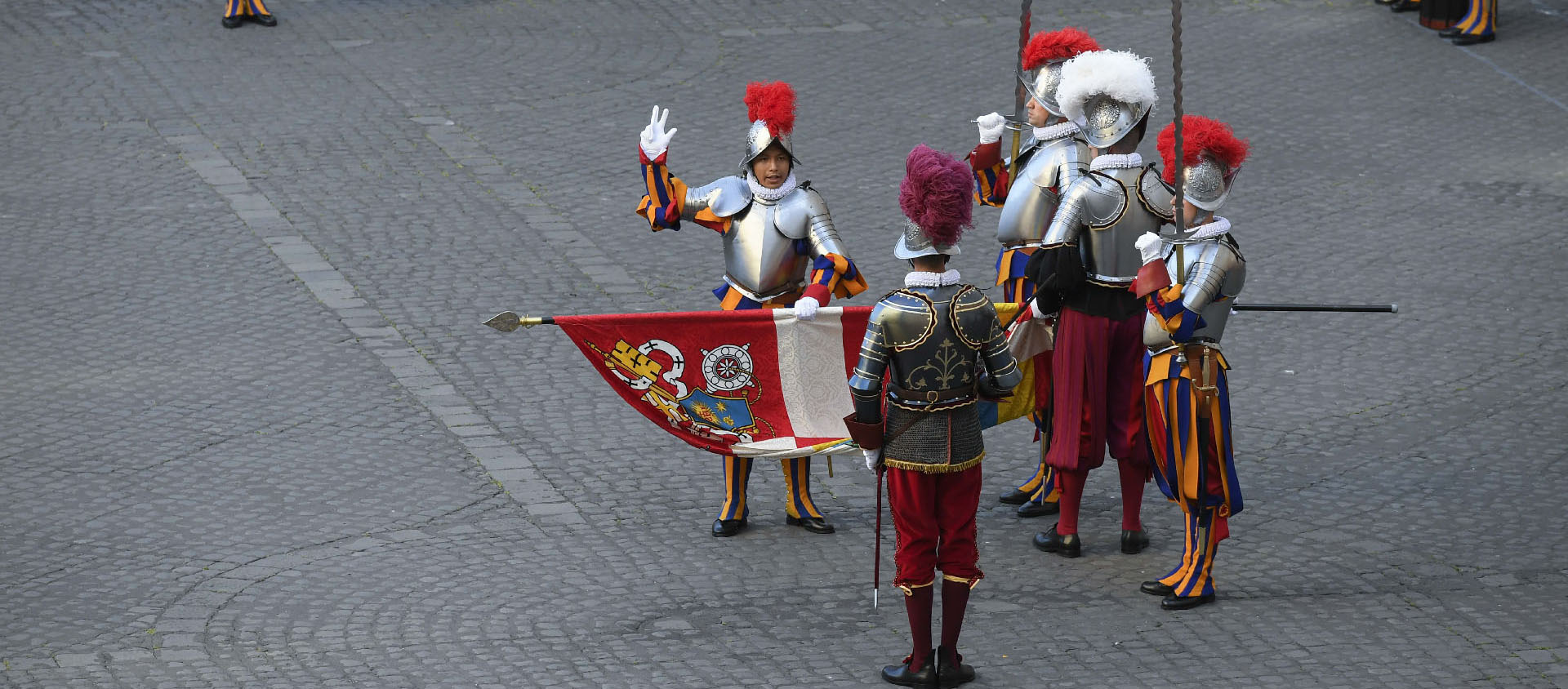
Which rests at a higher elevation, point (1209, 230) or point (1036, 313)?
point (1209, 230)

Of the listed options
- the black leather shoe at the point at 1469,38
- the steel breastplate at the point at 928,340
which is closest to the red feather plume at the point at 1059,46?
the steel breastplate at the point at 928,340

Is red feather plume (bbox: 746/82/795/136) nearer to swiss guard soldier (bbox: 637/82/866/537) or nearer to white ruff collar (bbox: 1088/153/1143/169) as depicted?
swiss guard soldier (bbox: 637/82/866/537)

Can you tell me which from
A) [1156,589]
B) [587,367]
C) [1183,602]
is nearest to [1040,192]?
[1156,589]

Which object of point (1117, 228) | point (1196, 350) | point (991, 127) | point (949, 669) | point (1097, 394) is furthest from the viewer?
point (991, 127)

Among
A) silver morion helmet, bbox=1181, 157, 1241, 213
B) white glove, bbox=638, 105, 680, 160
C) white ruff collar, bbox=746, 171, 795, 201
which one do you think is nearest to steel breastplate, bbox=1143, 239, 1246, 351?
silver morion helmet, bbox=1181, 157, 1241, 213

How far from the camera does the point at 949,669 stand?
7094mm

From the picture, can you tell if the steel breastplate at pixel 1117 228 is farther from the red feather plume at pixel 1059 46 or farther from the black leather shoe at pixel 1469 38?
the black leather shoe at pixel 1469 38

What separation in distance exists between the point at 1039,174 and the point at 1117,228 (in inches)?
28.9

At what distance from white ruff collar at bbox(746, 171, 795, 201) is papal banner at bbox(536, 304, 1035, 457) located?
0.55 m

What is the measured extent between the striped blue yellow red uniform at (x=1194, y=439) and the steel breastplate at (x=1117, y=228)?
48 cm

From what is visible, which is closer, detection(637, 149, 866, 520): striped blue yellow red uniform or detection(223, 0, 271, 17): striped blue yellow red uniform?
detection(637, 149, 866, 520): striped blue yellow red uniform

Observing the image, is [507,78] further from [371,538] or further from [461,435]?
[371,538]

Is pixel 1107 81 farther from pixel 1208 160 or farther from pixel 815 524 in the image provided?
pixel 815 524

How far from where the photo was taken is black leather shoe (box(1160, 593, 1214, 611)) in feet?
25.5
